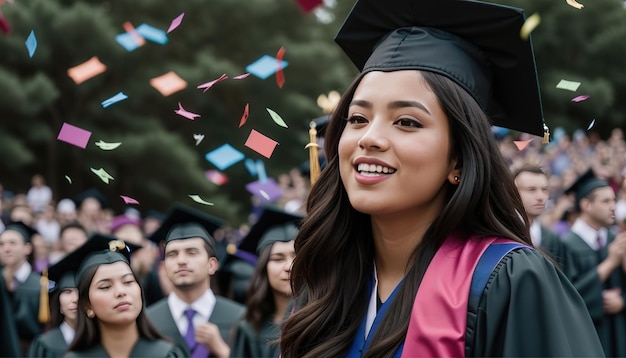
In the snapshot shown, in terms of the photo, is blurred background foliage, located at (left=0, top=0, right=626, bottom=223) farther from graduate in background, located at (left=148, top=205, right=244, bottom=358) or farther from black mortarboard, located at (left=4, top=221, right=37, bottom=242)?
graduate in background, located at (left=148, top=205, right=244, bottom=358)

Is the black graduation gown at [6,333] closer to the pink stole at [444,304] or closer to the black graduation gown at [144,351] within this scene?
the black graduation gown at [144,351]

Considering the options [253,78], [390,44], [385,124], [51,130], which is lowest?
[385,124]

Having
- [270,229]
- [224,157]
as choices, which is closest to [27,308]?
[270,229]

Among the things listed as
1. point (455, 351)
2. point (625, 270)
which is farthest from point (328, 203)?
point (625, 270)

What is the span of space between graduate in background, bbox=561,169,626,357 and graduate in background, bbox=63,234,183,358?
13.2ft

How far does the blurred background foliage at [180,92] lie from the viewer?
19609mm

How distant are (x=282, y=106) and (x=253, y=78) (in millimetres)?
1249

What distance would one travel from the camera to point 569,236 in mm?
7574

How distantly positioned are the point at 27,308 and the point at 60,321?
116 inches

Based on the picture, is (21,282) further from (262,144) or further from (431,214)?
(431,214)

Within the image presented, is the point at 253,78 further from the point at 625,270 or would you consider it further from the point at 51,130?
the point at 625,270

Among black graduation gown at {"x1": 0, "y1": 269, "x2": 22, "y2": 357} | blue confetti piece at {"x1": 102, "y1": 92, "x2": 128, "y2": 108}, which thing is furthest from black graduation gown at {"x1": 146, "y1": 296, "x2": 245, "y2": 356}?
blue confetti piece at {"x1": 102, "y1": 92, "x2": 128, "y2": 108}

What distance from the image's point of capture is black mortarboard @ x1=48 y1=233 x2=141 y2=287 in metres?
4.49

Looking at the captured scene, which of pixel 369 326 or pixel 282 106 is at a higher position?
pixel 282 106
